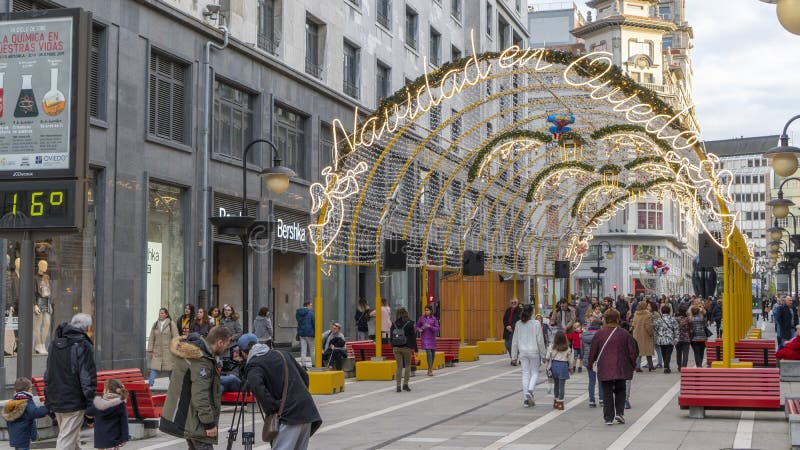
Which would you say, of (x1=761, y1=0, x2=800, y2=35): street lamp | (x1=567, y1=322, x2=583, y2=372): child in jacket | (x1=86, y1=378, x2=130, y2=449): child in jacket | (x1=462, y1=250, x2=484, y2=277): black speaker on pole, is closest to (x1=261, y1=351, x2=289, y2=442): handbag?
(x1=86, y1=378, x2=130, y2=449): child in jacket

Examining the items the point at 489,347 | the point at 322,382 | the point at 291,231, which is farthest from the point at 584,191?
the point at 322,382

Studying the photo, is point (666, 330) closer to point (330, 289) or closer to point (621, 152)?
point (621, 152)

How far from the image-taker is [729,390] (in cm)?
1625

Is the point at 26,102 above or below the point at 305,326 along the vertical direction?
above

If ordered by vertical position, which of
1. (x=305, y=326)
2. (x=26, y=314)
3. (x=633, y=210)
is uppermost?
(x=633, y=210)

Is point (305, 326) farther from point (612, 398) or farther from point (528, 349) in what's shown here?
point (612, 398)

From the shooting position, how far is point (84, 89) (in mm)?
11156

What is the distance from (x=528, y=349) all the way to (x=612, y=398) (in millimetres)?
3151

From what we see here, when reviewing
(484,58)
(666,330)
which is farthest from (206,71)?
(666,330)

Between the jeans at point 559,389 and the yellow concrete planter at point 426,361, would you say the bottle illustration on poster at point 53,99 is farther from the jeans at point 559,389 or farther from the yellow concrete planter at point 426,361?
the yellow concrete planter at point 426,361

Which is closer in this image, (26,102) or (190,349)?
(190,349)

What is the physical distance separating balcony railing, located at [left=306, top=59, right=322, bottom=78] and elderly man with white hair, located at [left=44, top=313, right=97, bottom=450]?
23458 mm

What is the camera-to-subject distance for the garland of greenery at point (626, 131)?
24109 mm

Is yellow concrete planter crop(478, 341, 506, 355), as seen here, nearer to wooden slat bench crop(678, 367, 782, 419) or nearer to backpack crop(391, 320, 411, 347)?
backpack crop(391, 320, 411, 347)
